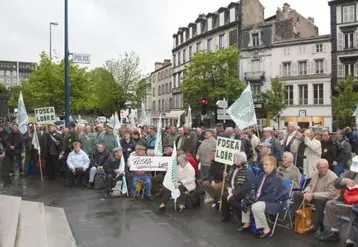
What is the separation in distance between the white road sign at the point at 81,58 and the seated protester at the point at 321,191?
12.5 m

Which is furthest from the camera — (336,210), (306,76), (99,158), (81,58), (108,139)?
(306,76)

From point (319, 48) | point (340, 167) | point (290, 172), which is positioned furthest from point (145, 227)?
point (319, 48)

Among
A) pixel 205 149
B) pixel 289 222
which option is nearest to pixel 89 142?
pixel 205 149

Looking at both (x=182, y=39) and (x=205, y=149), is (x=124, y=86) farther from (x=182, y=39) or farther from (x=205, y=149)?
(x=205, y=149)

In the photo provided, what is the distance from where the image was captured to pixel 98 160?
13.2 metres

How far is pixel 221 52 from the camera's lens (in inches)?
1907

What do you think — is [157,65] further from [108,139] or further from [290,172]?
[290,172]

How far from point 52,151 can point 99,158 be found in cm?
233

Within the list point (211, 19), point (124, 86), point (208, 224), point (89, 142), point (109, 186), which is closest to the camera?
point (208, 224)

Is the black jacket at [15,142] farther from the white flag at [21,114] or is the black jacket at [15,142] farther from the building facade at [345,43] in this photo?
the building facade at [345,43]

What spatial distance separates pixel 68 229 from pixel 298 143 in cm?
611

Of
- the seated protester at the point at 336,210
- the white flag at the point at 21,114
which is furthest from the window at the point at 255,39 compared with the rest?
the seated protester at the point at 336,210

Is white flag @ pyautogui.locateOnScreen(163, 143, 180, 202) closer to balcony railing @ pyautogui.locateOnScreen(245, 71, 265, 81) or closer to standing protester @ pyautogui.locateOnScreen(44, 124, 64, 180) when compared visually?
standing protester @ pyautogui.locateOnScreen(44, 124, 64, 180)

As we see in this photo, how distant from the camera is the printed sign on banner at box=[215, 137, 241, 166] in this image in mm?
9203
